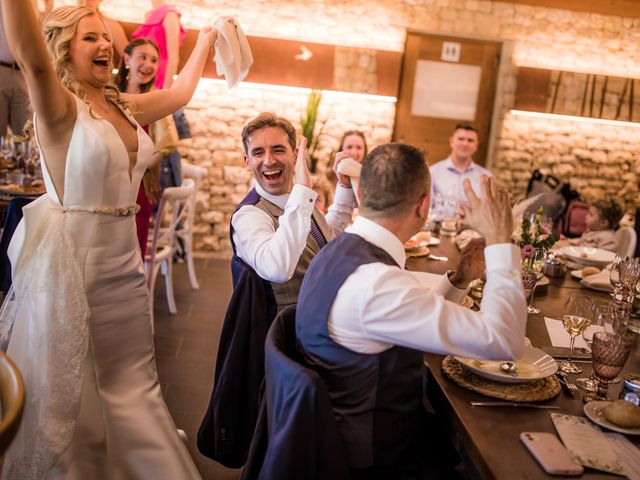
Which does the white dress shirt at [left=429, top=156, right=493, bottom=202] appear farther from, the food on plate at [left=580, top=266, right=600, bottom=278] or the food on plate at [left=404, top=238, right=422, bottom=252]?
the food on plate at [left=580, top=266, right=600, bottom=278]

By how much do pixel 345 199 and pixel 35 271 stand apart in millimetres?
1237

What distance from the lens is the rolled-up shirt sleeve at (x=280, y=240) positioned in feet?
6.27

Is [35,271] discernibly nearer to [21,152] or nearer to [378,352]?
[378,352]

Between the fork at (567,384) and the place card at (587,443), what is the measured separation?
0.14 m

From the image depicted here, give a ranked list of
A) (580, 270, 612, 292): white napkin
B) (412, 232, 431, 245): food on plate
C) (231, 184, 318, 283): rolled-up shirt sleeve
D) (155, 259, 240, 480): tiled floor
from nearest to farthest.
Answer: (231, 184, 318, 283): rolled-up shirt sleeve < (580, 270, 612, 292): white napkin < (155, 259, 240, 480): tiled floor < (412, 232, 431, 245): food on plate

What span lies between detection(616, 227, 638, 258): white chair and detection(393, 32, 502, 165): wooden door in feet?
8.29

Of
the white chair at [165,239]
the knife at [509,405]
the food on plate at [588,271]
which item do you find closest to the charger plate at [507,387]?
the knife at [509,405]

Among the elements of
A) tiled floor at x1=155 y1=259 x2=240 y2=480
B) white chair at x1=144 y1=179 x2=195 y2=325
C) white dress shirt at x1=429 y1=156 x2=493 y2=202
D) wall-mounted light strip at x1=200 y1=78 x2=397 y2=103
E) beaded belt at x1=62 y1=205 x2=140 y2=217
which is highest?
wall-mounted light strip at x1=200 y1=78 x2=397 y2=103

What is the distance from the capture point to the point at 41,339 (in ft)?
5.88

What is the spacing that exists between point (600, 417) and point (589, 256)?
1969 millimetres

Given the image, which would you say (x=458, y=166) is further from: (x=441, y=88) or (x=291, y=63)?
(x=291, y=63)

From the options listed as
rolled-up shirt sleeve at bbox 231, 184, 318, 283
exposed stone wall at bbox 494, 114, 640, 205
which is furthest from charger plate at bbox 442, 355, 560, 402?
exposed stone wall at bbox 494, 114, 640, 205

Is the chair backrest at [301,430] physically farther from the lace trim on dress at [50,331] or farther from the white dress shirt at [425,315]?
the lace trim on dress at [50,331]

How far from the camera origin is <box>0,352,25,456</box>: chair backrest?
0.95m
